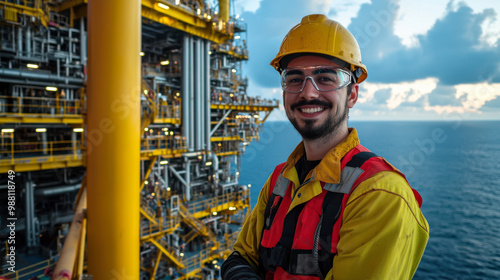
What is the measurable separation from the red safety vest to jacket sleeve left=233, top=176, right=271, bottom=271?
0.72 feet

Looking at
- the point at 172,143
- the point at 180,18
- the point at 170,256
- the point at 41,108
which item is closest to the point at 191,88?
the point at 172,143

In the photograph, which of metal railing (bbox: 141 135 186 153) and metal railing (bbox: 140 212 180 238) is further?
metal railing (bbox: 141 135 186 153)

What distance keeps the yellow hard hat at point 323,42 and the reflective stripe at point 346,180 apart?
0.72 m

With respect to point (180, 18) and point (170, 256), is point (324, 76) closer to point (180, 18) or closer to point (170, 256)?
point (170, 256)

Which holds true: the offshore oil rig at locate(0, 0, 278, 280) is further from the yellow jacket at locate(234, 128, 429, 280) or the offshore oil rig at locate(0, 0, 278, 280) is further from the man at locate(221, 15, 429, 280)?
the yellow jacket at locate(234, 128, 429, 280)

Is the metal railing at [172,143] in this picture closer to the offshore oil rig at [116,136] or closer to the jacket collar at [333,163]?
the offshore oil rig at [116,136]

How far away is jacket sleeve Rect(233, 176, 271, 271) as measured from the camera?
7.21 feet

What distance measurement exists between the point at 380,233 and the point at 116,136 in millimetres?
4039

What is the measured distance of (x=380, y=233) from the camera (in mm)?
1319

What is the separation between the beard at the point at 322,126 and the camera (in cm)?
189

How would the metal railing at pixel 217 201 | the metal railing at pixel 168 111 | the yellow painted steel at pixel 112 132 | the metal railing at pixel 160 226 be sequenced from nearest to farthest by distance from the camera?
the yellow painted steel at pixel 112 132 → the metal railing at pixel 160 226 → the metal railing at pixel 168 111 → the metal railing at pixel 217 201

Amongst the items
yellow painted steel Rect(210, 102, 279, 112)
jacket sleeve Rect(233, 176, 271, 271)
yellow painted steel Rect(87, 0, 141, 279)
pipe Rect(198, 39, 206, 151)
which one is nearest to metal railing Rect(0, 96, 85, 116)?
pipe Rect(198, 39, 206, 151)

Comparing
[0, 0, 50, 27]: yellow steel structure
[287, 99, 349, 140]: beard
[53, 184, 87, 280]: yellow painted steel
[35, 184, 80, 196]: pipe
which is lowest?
[35, 184, 80, 196]: pipe

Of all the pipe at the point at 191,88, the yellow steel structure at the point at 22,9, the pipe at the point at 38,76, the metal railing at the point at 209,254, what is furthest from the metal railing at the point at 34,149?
the metal railing at the point at 209,254
